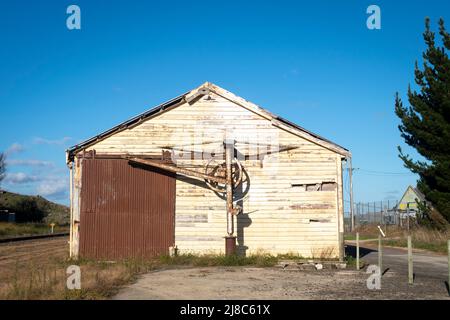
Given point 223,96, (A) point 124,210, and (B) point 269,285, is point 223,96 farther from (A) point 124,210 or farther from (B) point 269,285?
(B) point 269,285

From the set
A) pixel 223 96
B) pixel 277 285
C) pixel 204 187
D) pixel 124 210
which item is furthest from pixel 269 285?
pixel 223 96

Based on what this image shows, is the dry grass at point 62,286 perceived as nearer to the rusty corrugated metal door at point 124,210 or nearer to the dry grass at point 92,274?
the dry grass at point 92,274

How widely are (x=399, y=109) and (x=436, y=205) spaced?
6381 millimetres

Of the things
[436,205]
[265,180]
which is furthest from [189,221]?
[436,205]

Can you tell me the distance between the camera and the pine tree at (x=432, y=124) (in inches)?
1007

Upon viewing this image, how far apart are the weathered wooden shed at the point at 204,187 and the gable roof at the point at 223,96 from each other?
0.12 ft

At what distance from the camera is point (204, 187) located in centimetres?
1686

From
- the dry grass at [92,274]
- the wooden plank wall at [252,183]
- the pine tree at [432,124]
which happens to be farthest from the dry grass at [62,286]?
the pine tree at [432,124]

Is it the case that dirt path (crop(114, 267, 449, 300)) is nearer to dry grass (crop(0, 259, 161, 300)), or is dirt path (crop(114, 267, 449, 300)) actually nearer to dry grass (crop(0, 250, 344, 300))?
dry grass (crop(0, 259, 161, 300))

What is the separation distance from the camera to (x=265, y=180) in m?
16.9

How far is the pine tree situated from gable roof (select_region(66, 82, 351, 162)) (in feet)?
38.4

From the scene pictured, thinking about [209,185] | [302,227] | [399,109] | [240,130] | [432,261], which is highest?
[399,109]

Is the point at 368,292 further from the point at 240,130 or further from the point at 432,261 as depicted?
the point at 432,261
